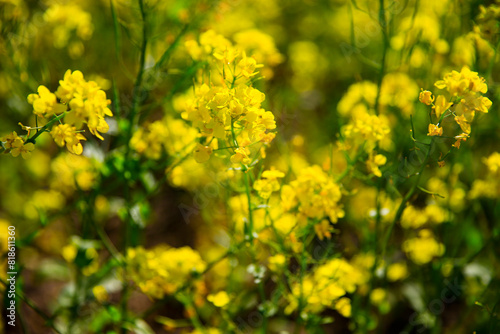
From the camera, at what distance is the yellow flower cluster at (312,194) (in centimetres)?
140

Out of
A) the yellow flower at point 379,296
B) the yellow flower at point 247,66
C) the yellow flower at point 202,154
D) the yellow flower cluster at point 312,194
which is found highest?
the yellow flower at point 247,66

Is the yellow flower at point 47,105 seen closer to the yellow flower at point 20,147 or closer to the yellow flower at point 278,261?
the yellow flower at point 20,147

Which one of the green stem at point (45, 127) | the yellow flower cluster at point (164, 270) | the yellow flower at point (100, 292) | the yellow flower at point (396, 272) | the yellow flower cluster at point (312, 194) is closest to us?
the green stem at point (45, 127)

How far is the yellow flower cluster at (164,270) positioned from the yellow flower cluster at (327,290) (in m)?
0.35

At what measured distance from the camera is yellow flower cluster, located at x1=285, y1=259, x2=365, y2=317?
1.48 meters

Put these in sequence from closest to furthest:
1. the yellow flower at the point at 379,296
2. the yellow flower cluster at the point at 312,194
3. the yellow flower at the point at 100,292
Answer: the yellow flower cluster at the point at 312,194 < the yellow flower at the point at 100,292 < the yellow flower at the point at 379,296

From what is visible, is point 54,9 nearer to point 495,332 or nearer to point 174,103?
point 174,103

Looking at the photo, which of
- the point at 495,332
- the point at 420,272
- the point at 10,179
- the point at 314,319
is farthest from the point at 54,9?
the point at 495,332

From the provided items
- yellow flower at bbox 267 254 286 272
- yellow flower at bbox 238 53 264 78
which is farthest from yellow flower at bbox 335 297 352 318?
yellow flower at bbox 238 53 264 78

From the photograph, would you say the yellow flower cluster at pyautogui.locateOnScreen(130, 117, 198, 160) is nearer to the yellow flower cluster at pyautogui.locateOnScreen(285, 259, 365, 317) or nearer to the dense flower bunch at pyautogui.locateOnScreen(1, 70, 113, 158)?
the dense flower bunch at pyautogui.locateOnScreen(1, 70, 113, 158)

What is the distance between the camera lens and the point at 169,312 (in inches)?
98.7

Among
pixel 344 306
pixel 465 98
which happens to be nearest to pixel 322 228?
pixel 344 306

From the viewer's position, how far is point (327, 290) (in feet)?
4.93

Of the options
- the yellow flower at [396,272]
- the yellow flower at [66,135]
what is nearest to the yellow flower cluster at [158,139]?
the yellow flower at [66,135]
